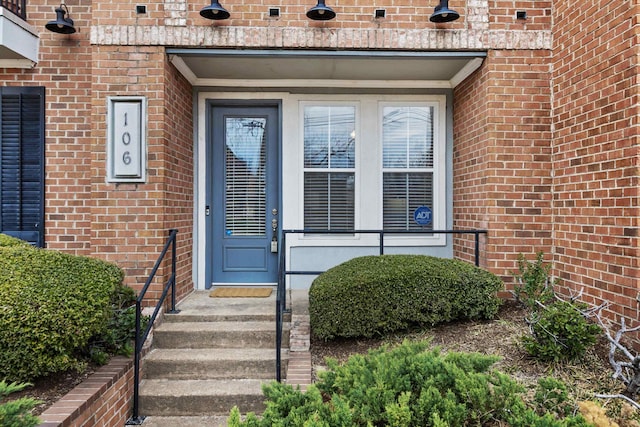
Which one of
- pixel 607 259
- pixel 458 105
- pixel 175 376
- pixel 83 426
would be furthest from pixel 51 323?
→ pixel 458 105

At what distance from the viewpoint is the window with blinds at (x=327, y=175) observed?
17.6 ft

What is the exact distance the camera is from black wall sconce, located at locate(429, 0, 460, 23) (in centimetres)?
417

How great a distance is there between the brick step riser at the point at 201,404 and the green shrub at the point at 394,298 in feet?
2.64

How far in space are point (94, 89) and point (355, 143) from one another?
3.04 m

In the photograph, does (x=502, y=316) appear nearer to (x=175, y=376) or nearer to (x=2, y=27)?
(x=175, y=376)

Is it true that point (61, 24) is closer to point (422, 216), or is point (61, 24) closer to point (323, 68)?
point (323, 68)

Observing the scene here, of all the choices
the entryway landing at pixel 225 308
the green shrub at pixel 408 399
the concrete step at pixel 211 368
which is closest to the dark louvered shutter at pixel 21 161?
the entryway landing at pixel 225 308

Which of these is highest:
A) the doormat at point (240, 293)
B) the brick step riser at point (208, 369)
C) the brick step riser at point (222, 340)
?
the doormat at point (240, 293)

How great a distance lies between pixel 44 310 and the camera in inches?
110

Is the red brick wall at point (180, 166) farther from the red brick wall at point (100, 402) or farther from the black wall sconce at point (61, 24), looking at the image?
the red brick wall at point (100, 402)

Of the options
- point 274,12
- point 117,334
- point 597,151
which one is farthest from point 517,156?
point 117,334

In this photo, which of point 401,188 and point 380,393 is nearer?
point 380,393

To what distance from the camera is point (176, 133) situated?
466cm

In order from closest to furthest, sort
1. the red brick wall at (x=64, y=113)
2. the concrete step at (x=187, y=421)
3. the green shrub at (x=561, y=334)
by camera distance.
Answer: the green shrub at (x=561, y=334), the concrete step at (x=187, y=421), the red brick wall at (x=64, y=113)
